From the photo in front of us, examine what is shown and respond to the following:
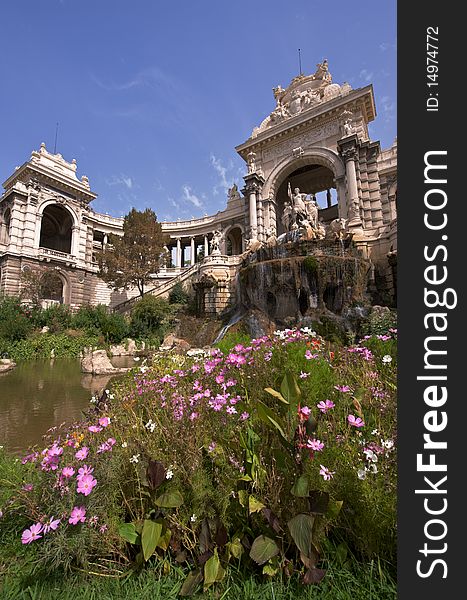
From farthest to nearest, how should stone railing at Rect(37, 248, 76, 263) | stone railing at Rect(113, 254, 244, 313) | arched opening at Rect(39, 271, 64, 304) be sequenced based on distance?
stone railing at Rect(37, 248, 76, 263) < arched opening at Rect(39, 271, 64, 304) < stone railing at Rect(113, 254, 244, 313)

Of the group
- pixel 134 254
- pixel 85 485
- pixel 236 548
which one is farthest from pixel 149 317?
pixel 236 548

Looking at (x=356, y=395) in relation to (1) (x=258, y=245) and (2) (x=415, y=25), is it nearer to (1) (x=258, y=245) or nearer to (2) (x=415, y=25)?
(2) (x=415, y=25)

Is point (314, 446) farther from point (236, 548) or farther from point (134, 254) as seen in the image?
point (134, 254)

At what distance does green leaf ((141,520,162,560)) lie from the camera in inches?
54.5

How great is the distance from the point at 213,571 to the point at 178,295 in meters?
23.9

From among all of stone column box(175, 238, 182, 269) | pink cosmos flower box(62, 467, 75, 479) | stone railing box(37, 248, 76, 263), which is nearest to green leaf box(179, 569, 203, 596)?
pink cosmos flower box(62, 467, 75, 479)

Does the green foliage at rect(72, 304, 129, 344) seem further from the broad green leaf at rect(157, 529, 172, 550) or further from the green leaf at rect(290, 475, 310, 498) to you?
→ the green leaf at rect(290, 475, 310, 498)

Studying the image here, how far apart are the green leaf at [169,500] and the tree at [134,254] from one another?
26007 mm

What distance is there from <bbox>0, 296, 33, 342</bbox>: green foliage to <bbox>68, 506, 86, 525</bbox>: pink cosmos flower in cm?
2099

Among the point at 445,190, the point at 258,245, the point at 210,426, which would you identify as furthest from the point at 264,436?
the point at 258,245

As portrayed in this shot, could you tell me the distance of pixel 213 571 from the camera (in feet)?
4.46

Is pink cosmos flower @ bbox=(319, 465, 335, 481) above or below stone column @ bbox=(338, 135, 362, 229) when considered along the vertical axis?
below

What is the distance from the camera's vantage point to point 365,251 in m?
17.4

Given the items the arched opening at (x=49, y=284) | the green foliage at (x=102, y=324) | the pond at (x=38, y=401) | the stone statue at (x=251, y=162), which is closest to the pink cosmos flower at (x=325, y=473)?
the pond at (x=38, y=401)
